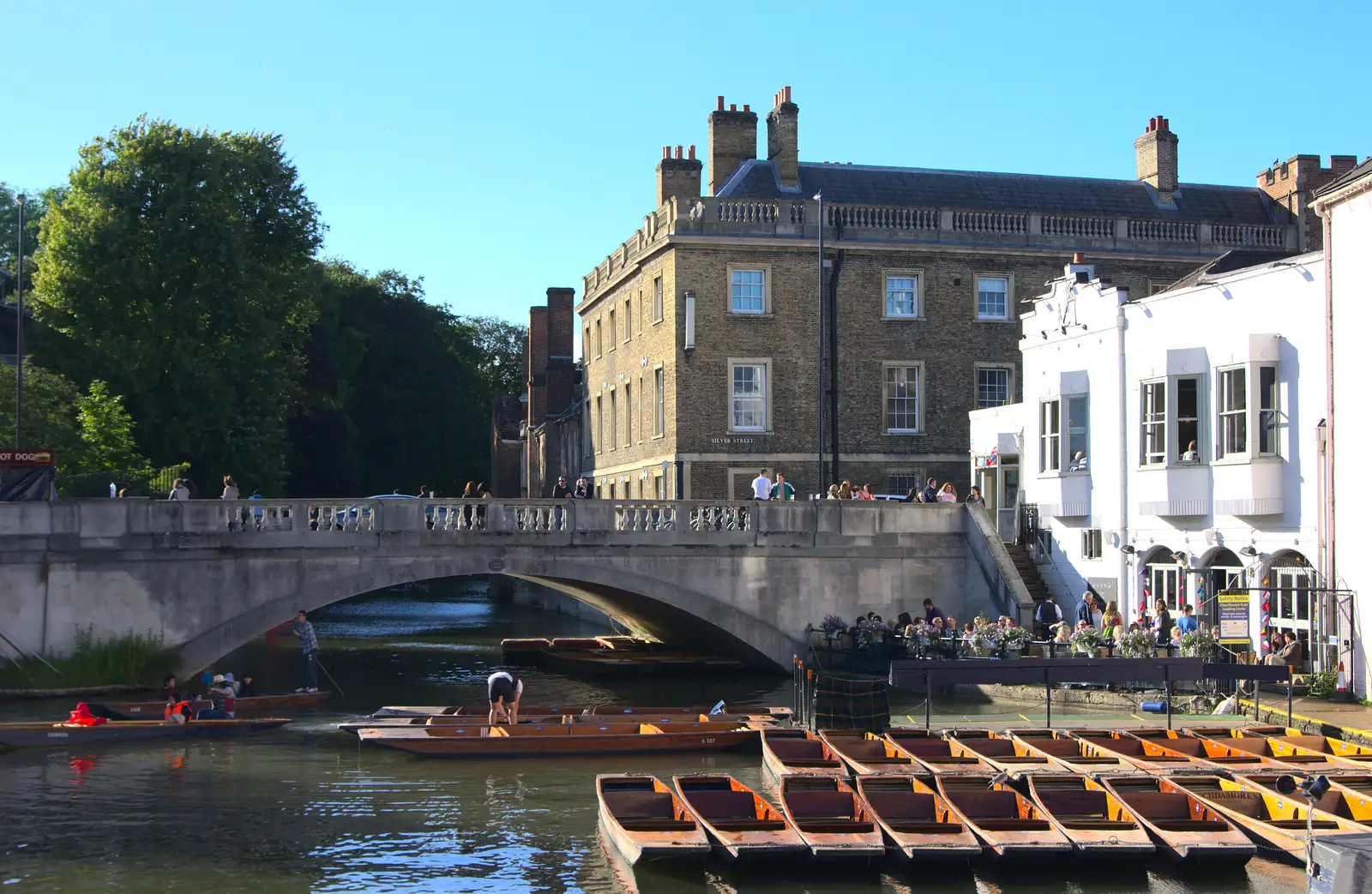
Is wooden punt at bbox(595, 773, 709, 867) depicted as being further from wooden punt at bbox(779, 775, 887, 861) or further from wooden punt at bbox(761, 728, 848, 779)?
wooden punt at bbox(761, 728, 848, 779)

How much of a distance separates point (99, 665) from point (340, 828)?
1239 cm

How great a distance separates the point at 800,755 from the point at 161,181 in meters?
30.0

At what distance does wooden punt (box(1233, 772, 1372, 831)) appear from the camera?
16.2m

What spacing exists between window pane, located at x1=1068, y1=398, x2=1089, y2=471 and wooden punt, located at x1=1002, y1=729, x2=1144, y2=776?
11.3 meters

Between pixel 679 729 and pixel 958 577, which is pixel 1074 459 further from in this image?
pixel 679 729

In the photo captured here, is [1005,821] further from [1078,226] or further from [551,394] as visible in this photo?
[551,394]

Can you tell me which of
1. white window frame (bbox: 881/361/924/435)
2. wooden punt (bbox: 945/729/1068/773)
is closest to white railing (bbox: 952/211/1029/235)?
white window frame (bbox: 881/361/924/435)

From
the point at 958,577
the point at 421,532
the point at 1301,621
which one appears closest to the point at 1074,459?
the point at 958,577

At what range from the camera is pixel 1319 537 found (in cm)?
2505

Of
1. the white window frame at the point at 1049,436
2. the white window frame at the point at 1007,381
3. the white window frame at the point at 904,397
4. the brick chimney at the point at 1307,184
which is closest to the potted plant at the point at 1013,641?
the white window frame at the point at 1049,436

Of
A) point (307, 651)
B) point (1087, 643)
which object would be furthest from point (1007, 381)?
point (307, 651)

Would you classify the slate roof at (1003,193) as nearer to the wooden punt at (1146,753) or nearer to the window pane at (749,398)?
the window pane at (749,398)

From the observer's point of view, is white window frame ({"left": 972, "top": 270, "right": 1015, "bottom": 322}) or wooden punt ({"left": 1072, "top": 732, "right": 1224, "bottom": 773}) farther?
white window frame ({"left": 972, "top": 270, "right": 1015, "bottom": 322})

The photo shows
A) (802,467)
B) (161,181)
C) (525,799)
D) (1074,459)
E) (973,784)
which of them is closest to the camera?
(973,784)
